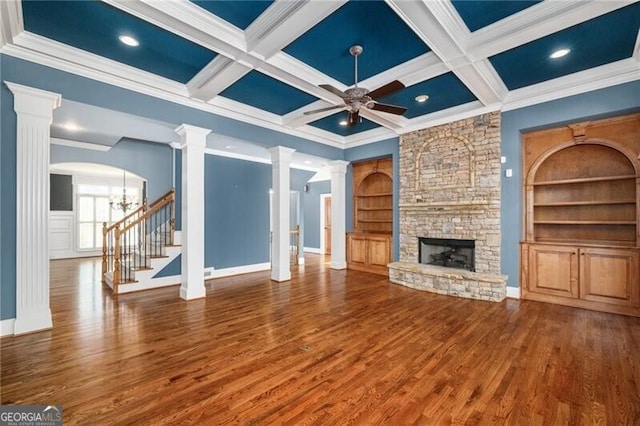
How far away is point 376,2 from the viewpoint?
2.64 meters

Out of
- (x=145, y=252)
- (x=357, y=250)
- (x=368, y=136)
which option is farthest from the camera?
(x=357, y=250)

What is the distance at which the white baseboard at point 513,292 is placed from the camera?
15.5ft

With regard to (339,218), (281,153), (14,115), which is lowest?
(339,218)

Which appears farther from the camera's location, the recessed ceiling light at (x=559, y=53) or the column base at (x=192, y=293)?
the column base at (x=192, y=293)

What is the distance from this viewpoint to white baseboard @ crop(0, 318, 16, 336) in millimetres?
3141

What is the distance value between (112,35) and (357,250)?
609 cm

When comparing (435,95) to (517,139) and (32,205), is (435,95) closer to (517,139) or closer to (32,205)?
(517,139)

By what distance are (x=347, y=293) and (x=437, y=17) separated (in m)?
4.14

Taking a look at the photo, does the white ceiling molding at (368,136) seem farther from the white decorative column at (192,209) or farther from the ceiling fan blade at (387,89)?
the white decorative column at (192,209)

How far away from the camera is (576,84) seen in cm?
411

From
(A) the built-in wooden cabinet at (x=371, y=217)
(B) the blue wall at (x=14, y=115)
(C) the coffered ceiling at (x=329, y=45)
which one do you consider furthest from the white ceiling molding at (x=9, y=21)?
(A) the built-in wooden cabinet at (x=371, y=217)

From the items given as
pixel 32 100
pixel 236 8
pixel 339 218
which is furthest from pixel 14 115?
pixel 339 218

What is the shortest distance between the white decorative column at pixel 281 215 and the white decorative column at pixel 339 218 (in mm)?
1739

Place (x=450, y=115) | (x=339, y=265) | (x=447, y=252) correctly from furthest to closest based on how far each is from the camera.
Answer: (x=339, y=265)
(x=447, y=252)
(x=450, y=115)
